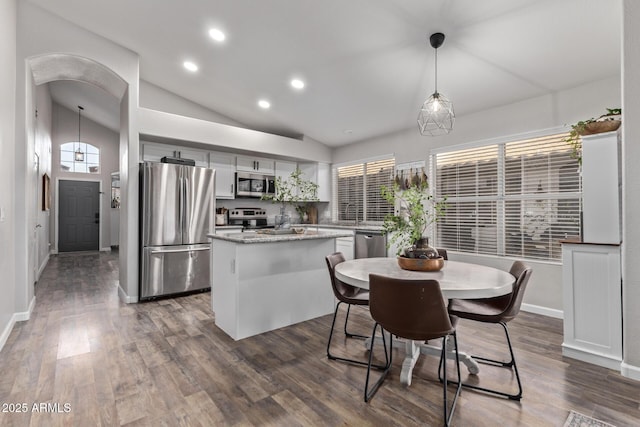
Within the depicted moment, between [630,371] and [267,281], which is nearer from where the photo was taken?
[630,371]

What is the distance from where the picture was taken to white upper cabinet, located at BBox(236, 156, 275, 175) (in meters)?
5.49

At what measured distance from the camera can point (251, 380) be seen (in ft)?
7.04

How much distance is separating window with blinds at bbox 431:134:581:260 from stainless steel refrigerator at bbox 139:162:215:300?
349cm

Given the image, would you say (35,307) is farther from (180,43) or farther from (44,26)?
(180,43)

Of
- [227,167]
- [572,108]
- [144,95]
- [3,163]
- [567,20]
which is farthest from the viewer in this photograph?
[227,167]

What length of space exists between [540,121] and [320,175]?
3804 mm

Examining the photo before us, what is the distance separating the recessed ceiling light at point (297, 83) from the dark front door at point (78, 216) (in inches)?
294

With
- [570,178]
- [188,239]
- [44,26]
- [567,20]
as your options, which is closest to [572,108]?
[570,178]

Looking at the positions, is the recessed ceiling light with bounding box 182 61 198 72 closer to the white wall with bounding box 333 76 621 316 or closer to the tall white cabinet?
the white wall with bounding box 333 76 621 316

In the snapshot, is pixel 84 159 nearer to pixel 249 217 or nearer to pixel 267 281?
pixel 249 217

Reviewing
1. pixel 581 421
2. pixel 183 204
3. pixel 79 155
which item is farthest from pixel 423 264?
pixel 79 155

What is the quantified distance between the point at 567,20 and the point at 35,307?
20.4 ft

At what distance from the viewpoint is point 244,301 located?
286 centimetres

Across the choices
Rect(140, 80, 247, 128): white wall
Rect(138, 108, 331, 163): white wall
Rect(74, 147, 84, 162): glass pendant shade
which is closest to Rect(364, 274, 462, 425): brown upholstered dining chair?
Rect(138, 108, 331, 163): white wall
